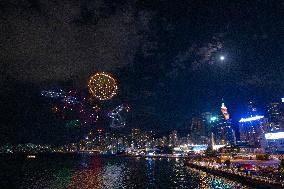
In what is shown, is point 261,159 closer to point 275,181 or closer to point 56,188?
point 275,181

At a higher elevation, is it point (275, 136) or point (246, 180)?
point (275, 136)

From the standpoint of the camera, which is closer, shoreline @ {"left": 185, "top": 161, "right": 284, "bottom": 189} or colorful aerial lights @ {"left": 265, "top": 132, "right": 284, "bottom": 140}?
shoreline @ {"left": 185, "top": 161, "right": 284, "bottom": 189}

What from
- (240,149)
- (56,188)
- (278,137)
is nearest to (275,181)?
(56,188)

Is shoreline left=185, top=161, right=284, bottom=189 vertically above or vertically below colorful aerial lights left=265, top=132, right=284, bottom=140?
below

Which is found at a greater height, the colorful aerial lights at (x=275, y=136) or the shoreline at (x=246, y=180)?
the colorful aerial lights at (x=275, y=136)

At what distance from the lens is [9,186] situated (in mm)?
77688

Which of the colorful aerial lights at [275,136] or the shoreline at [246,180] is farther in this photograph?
the colorful aerial lights at [275,136]

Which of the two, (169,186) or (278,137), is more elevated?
(278,137)

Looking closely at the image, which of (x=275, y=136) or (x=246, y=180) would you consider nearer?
(x=246, y=180)

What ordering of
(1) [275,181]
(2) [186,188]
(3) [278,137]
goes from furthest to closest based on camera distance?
(3) [278,137] → (2) [186,188] → (1) [275,181]

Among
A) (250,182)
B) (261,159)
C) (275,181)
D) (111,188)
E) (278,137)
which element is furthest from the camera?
(278,137)

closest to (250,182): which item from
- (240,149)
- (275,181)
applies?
(275,181)

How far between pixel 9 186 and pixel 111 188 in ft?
102

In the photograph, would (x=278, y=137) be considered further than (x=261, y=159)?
Yes
